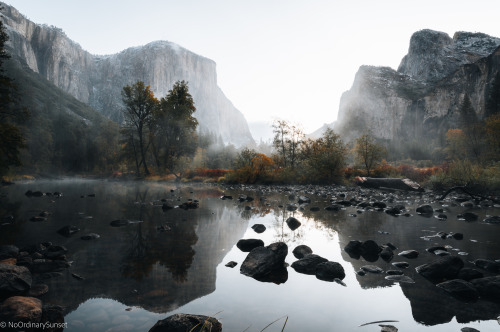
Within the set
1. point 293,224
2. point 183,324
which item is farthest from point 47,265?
point 293,224

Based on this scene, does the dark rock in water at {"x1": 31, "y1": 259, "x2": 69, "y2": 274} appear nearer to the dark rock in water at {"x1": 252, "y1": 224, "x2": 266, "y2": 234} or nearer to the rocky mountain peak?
the dark rock in water at {"x1": 252, "y1": 224, "x2": 266, "y2": 234}

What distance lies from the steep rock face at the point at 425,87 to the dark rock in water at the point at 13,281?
142980mm

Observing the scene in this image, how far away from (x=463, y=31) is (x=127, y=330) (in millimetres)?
249429

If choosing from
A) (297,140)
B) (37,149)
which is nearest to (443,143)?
(297,140)

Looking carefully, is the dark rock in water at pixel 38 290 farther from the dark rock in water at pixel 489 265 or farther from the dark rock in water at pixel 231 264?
the dark rock in water at pixel 489 265

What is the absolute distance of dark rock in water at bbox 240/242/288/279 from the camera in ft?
14.8

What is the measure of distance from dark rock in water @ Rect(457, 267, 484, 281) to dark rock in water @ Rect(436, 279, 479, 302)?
1.90 feet

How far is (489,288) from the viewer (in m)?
3.61

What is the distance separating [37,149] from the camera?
4738cm

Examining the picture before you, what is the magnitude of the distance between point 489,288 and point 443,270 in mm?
641

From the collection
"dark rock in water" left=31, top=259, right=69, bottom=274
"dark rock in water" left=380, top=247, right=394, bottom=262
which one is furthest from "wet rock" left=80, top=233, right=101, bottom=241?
"dark rock in water" left=380, top=247, right=394, bottom=262

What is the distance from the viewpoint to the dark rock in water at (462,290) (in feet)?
11.6

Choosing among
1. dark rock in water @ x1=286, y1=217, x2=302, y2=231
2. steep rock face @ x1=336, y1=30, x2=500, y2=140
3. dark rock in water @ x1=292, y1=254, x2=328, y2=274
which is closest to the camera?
dark rock in water @ x1=292, y1=254, x2=328, y2=274

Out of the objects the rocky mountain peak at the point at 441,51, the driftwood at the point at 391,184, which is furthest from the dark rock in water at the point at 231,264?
the rocky mountain peak at the point at 441,51
